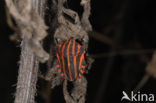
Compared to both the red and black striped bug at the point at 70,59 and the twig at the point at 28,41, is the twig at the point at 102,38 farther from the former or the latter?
the twig at the point at 28,41

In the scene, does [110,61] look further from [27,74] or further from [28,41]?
[28,41]

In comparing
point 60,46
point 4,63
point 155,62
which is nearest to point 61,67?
point 60,46

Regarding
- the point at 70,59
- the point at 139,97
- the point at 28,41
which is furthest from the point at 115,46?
the point at 28,41

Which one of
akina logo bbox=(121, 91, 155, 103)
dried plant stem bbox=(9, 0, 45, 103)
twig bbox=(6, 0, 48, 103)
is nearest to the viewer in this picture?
twig bbox=(6, 0, 48, 103)

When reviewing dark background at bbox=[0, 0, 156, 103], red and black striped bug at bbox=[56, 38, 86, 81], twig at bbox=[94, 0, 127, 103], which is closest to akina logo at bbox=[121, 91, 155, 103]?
dark background at bbox=[0, 0, 156, 103]

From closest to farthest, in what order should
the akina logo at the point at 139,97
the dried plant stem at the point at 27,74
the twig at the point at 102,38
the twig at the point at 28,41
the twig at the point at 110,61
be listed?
the twig at the point at 28,41
the dried plant stem at the point at 27,74
the akina logo at the point at 139,97
the twig at the point at 110,61
the twig at the point at 102,38

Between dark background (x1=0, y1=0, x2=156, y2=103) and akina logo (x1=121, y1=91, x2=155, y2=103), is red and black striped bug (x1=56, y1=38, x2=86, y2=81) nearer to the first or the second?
akina logo (x1=121, y1=91, x2=155, y2=103)

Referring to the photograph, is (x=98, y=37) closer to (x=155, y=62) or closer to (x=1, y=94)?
(x=155, y=62)

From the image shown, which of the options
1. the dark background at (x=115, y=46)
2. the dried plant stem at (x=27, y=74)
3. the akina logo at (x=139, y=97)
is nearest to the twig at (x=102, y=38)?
the dark background at (x=115, y=46)
